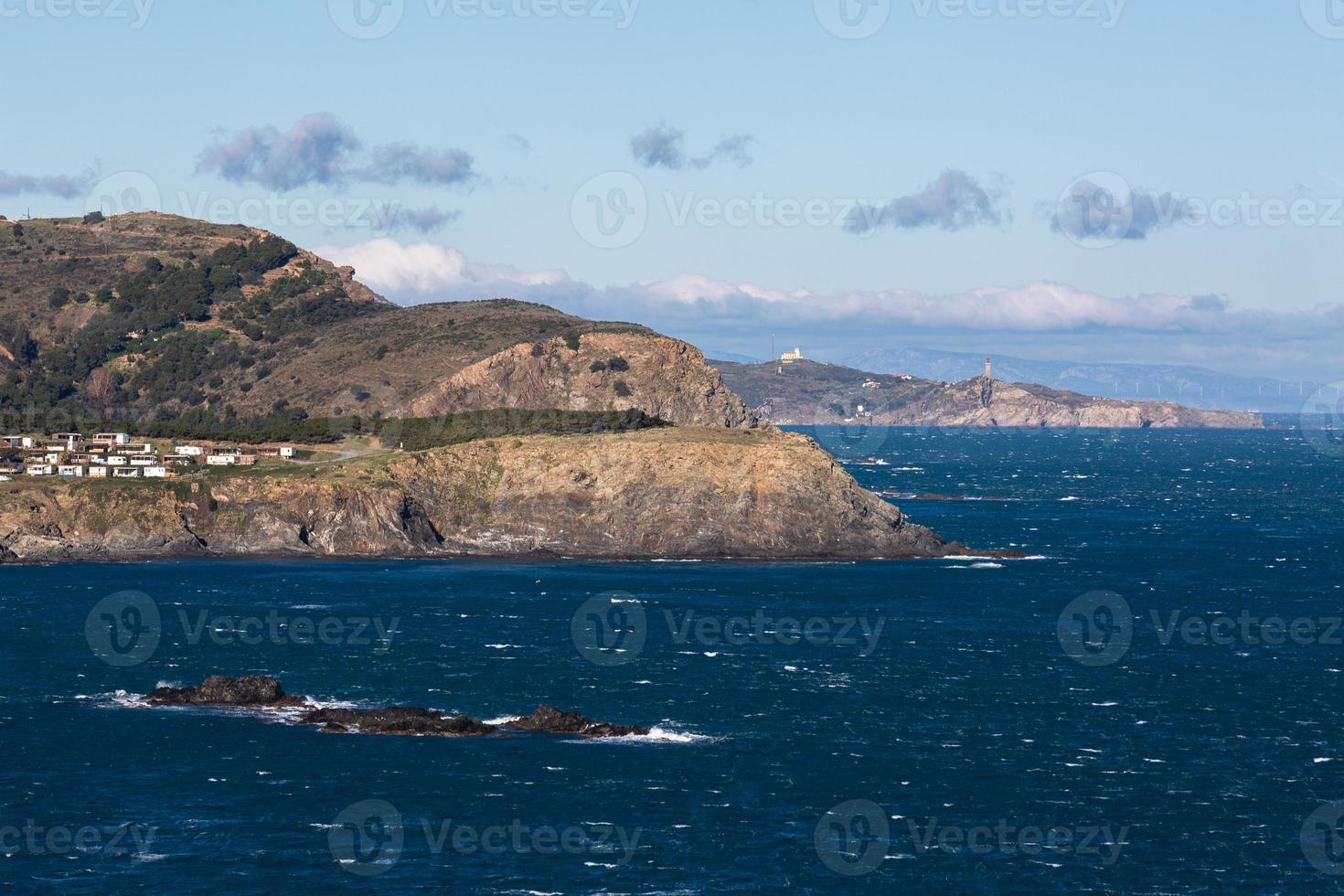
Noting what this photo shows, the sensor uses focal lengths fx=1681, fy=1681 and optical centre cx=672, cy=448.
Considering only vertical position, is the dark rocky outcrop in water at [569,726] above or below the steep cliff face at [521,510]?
below

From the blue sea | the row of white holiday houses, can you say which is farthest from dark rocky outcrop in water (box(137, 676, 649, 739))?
the row of white holiday houses

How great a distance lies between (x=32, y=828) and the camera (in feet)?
258

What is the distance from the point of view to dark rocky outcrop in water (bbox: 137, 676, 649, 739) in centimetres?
9681

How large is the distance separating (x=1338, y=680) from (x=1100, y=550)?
254ft

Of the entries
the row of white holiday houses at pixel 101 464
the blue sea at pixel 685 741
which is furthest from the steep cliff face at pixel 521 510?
the blue sea at pixel 685 741

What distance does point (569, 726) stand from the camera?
319ft

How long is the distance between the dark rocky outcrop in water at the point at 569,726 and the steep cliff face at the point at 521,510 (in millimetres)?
78430

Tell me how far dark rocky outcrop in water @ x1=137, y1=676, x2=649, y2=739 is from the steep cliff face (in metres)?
69.8

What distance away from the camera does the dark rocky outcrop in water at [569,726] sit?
96688mm

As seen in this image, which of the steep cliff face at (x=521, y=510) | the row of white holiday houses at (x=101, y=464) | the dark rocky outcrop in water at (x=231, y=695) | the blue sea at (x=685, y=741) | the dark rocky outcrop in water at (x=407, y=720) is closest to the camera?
the blue sea at (x=685, y=741)

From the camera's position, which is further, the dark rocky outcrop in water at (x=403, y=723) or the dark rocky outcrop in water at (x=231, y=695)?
the dark rocky outcrop in water at (x=231, y=695)

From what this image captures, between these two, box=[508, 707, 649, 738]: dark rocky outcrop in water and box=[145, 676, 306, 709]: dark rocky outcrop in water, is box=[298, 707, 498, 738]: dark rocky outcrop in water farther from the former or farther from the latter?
box=[145, 676, 306, 709]: dark rocky outcrop in water

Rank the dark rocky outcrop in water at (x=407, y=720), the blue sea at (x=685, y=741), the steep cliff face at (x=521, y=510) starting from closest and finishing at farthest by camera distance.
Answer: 1. the blue sea at (x=685, y=741)
2. the dark rocky outcrop in water at (x=407, y=720)
3. the steep cliff face at (x=521, y=510)

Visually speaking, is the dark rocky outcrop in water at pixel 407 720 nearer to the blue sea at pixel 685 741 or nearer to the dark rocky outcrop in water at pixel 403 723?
the dark rocky outcrop in water at pixel 403 723
